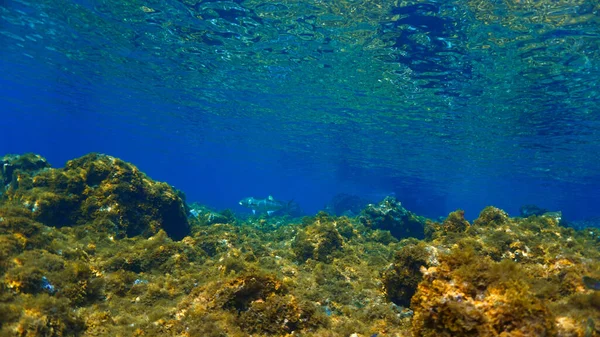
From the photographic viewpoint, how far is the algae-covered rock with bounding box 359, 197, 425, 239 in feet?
48.3

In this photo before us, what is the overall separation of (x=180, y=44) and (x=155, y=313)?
17221mm

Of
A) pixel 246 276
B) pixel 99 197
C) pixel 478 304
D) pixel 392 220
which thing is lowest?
pixel 478 304

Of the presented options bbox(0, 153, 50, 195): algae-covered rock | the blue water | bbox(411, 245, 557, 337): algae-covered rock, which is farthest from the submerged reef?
the blue water

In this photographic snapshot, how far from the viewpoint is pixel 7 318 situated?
414cm

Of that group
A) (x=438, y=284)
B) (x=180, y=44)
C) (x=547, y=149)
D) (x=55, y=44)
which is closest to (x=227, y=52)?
(x=180, y=44)

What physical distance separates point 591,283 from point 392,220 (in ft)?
33.7

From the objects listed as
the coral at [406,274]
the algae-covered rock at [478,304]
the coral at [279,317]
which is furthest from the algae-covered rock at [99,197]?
the algae-covered rock at [478,304]

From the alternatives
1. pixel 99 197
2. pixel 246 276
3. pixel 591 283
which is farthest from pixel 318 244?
pixel 99 197

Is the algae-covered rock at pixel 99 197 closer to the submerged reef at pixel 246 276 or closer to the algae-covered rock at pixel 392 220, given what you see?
the submerged reef at pixel 246 276

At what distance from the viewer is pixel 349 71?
18422 mm

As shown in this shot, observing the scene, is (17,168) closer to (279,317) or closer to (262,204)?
(279,317)

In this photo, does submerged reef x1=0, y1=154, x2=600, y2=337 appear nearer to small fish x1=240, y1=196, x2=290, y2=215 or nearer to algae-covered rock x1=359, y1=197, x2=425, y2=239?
algae-covered rock x1=359, y1=197, x2=425, y2=239

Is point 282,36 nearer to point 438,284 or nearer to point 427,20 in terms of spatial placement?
point 427,20

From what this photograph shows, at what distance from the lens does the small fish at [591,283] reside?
4.42m
